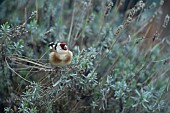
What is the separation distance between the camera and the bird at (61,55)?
71.8 inches

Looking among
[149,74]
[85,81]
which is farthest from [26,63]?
[149,74]

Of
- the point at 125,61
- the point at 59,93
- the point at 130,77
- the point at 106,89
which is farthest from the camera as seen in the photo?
the point at 125,61

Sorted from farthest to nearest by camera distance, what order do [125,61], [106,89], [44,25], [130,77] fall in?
[44,25], [125,61], [130,77], [106,89]

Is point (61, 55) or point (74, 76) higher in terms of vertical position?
point (61, 55)

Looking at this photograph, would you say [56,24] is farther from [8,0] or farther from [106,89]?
[106,89]

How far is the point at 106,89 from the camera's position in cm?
207

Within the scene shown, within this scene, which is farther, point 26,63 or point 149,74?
point 149,74

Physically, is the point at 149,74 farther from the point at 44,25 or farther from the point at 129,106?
the point at 44,25

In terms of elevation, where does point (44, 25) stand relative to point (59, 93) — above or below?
above

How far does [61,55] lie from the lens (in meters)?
1.83

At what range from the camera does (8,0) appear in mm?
2633

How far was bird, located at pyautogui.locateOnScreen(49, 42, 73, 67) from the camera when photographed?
182 cm

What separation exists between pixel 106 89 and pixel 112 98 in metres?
0.12

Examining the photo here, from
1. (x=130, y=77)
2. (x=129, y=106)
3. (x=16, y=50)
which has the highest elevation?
(x=16, y=50)
